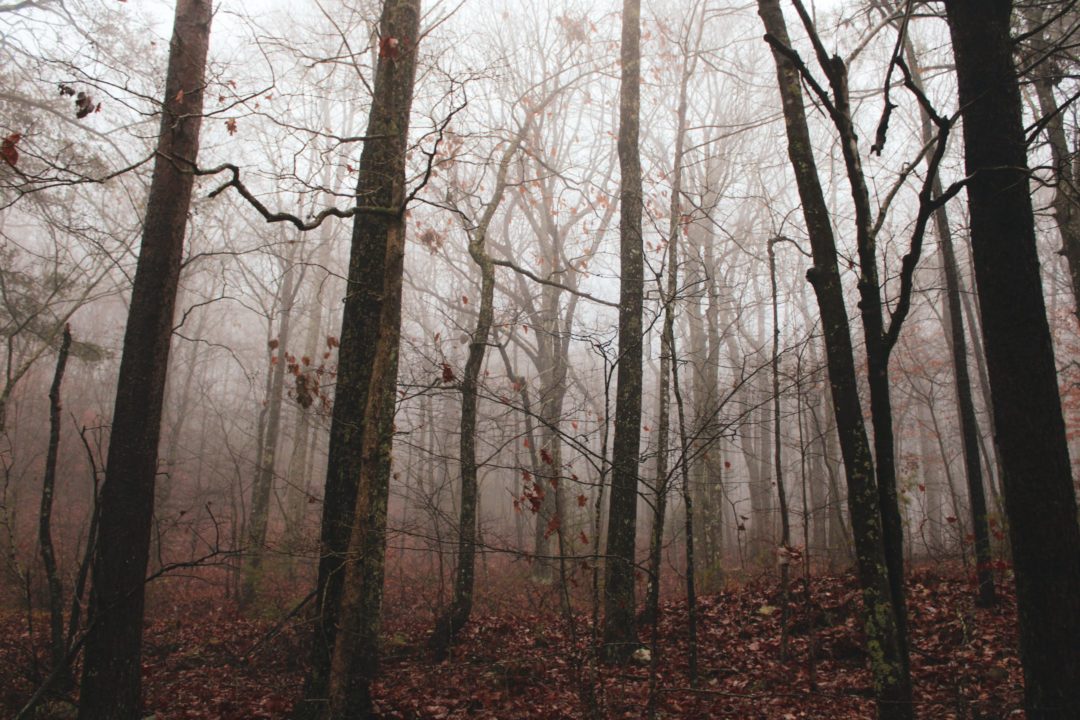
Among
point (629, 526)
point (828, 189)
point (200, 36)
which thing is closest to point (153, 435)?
point (200, 36)

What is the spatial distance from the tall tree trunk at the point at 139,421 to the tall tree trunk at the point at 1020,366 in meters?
5.23

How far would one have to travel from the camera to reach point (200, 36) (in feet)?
19.4

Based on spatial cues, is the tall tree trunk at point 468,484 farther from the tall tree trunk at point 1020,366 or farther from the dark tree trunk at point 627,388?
the tall tree trunk at point 1020,366

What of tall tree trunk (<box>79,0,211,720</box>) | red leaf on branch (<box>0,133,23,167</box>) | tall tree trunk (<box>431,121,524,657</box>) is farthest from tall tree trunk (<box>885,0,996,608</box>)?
red leaf on branch (<box>0,133,23,167</box>)

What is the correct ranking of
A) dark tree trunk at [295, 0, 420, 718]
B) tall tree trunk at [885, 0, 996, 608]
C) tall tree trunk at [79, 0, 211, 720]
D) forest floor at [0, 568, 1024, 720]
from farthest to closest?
tall tree trunk at [885, 0, 996, 608]
forest floor at [0, 568, 1024, 720]
tall tree trunk at [79, 0, 211, 720]
dark tree trunk at [295, 0, 420, 718]

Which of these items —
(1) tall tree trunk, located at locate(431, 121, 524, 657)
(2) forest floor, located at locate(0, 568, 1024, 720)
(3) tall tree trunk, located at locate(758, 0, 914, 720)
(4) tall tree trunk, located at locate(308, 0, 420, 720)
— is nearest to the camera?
(3) tall tree trunk, located at locate(758, 0, 914, 720)

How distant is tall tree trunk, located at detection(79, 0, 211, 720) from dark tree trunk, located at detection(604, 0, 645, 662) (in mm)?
4132

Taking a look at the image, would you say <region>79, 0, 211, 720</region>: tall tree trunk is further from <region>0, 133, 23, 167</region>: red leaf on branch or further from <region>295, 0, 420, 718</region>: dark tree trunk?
<region>295, 0, 420, 718</region>: dark tree trunk

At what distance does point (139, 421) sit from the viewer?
518 cm

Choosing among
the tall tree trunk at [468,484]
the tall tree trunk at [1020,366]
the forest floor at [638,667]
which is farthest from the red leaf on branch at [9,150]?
the tall tree trunk at [1020,366]

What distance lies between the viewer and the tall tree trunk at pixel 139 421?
4797mm

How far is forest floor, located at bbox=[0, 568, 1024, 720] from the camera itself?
5084 mm

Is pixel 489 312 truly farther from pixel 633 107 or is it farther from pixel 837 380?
pixel 837 380

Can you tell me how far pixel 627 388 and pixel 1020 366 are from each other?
4.16 meters
